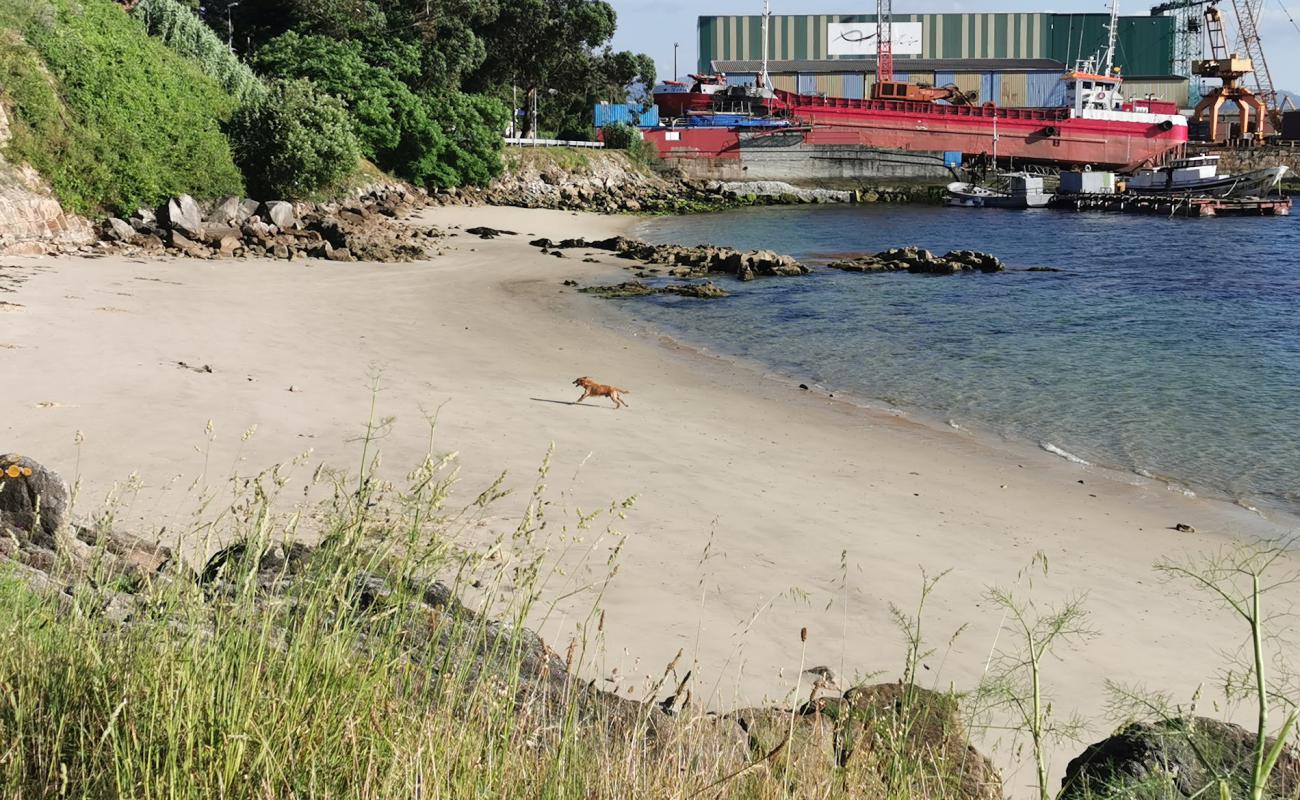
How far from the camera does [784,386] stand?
16.0 m

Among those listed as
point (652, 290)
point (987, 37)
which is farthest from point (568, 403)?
point (987, 37)

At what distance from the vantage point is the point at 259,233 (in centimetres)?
2597

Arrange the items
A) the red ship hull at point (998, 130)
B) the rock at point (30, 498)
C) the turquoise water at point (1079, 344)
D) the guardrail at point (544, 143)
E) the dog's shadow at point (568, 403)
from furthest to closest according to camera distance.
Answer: the red ship hull at point (998, 130)
the guardrail at point (544, 143)
the turquoise water at point (1079, 344)
the dog's shadow at point (568, 403)
the rock at point (30, 498)

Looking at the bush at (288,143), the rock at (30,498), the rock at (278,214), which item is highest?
the bush at (288,143)

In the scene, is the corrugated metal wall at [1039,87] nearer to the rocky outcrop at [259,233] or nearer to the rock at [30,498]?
the rocky outcrop at [259,233]

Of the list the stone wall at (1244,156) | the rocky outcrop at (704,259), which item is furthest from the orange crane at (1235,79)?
the rocky outcrop at (704,259)

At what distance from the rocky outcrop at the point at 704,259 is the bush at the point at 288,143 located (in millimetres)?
6401

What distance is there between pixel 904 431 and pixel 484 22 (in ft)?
149

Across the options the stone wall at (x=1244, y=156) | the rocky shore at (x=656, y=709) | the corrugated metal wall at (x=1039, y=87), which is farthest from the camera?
the corrugated metal wall at (x=1039, y=87)

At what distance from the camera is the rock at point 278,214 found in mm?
27469

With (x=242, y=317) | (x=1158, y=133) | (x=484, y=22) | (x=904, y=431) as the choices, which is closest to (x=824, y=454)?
(x=904, y=431)

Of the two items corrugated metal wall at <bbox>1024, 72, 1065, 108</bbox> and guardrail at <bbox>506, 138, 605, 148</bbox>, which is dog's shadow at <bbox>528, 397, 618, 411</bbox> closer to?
guardrail at <bbox>506, 138, 605, 148</bbox>

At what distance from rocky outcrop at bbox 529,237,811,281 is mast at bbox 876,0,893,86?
4951 centimetres

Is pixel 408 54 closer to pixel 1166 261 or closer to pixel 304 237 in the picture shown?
pixel 304 237
